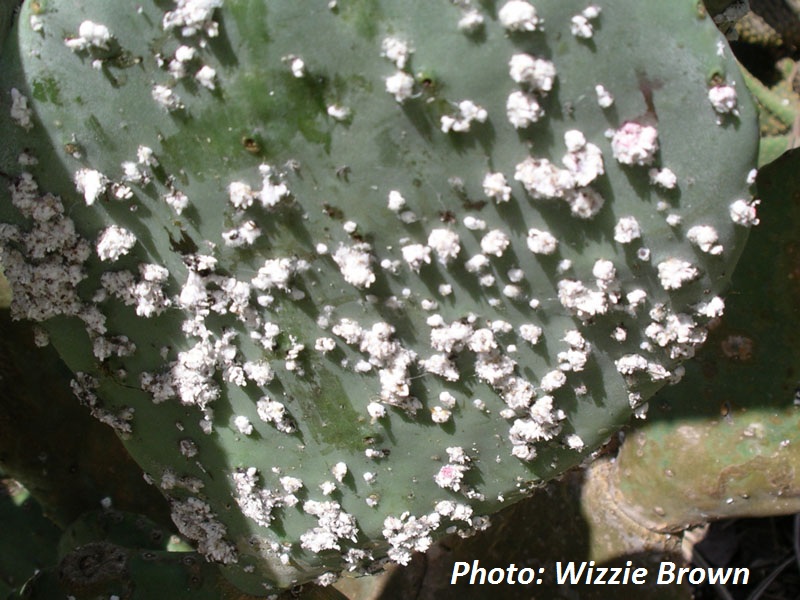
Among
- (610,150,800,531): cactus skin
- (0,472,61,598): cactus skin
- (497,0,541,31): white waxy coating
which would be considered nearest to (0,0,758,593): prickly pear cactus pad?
(497,0,541,31): white waxy coating

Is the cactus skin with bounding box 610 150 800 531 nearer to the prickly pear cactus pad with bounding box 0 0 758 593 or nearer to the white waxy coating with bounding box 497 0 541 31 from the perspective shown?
the prickly pear cactus pad with bounding box 0 0 758 593

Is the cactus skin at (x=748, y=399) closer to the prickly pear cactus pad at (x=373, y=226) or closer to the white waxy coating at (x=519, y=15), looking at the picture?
the prickly pear cactus pad at (x=373, y=226)

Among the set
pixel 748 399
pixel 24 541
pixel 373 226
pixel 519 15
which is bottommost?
pixel 24 541

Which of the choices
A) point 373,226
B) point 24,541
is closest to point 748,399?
point 373,226

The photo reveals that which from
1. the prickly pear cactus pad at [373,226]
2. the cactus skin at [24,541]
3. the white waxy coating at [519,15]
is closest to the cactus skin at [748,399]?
the prickly pear cactus pad at [373,226]

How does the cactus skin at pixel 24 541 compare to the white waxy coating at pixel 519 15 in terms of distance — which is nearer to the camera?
the white waxy coating at pixel 519 15

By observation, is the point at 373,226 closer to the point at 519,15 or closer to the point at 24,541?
the point at 519,15

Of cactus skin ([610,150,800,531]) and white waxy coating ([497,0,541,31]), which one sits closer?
white waxy coating ([497,0,541,31])

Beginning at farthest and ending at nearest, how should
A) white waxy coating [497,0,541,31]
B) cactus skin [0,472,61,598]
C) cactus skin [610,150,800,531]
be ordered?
1. cactus skin [0,472,61,598]
2. cactus skin [610,150,800,531]
3. white waxy coating [497,0,541,31]
